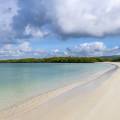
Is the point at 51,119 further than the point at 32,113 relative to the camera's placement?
No

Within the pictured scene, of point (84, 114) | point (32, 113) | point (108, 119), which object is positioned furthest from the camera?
point (32, 113)

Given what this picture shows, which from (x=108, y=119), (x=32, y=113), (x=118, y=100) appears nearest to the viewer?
(x=108, y=119)

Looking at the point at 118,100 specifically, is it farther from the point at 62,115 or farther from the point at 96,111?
the point at 62,115

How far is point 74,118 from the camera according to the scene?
969 centimetres

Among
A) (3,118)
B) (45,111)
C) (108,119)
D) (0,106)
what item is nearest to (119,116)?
(108,119)

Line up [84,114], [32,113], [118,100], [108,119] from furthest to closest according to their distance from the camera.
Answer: [118,100] → [32,113] → [84,114] → [108,119]

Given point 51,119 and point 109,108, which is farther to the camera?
point 109,108

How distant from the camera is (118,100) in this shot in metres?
13.4

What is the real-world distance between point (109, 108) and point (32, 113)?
116 inches

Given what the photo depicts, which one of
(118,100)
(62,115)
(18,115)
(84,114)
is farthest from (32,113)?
(118,100)

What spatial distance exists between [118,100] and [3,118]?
18.1ft

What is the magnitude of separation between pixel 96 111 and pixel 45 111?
2.10 m

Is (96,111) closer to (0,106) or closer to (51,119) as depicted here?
(51,119)

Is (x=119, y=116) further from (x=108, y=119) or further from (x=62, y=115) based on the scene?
(x=62, y=115)
